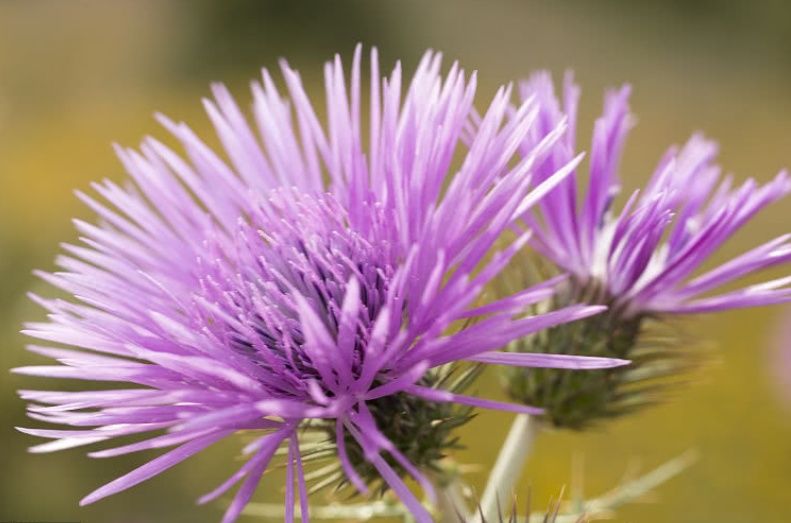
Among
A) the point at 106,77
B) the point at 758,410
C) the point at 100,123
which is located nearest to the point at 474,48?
the point at 106,77

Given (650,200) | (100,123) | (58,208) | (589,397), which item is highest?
(100,123)

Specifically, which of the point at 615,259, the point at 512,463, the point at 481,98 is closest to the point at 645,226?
the point at 615,259

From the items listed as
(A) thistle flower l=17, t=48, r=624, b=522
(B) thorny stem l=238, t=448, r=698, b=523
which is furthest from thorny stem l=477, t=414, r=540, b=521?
(A) thistle flower l=17, t=48, r=624, b=522

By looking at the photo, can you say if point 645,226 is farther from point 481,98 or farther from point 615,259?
point 481,98

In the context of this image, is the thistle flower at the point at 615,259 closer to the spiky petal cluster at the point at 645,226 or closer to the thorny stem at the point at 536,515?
the spiky petal cluster at the point at 645,226

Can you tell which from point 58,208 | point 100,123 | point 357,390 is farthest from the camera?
point 100,123

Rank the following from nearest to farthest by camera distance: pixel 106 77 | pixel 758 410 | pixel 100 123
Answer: pixel 758 410 < pixel 100 123 < pixel 106 77

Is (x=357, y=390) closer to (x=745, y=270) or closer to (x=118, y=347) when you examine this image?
(x=118, y=347)
